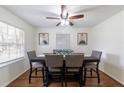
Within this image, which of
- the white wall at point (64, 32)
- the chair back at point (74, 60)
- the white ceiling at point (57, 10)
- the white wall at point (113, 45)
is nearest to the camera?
the white ceiling at point (57, 10)

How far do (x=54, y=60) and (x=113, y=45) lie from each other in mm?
2092

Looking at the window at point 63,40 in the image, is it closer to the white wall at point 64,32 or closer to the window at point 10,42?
the white wall at point 64,32

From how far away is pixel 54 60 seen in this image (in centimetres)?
390

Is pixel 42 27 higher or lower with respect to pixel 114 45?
higher

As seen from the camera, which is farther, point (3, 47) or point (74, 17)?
point (74, 17)

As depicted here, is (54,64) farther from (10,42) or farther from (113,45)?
(113,45)

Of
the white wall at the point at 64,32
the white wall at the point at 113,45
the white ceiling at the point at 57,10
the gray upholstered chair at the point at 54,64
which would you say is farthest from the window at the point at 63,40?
the gray upholstered chair at the point at 54,64

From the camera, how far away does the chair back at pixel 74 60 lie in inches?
152

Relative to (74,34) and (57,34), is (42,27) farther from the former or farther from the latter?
(74,34)

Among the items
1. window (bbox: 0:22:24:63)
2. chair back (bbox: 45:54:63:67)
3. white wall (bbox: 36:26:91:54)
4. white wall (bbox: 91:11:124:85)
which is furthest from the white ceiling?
white wall (bbox: 36:26:91:54)

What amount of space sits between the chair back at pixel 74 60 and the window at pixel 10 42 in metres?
1.62
